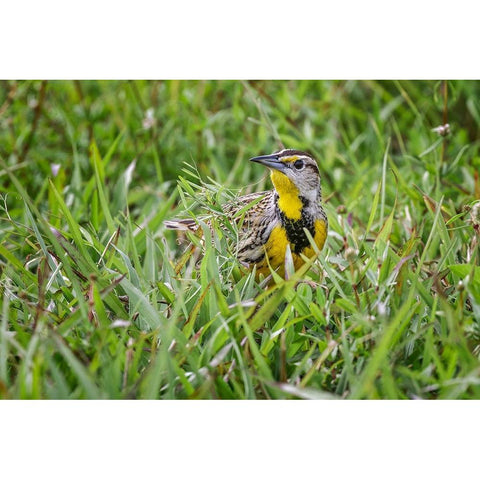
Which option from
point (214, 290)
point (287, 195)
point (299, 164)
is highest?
point (299, 164)

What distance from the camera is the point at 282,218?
252 cm

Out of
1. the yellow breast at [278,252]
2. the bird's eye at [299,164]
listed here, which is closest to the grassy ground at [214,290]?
the yellow breast at [278,252]

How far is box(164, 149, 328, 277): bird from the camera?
2465 millimetres

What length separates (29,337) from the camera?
198 cm

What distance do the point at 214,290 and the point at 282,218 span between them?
48cm

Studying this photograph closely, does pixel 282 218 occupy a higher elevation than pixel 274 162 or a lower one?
lower

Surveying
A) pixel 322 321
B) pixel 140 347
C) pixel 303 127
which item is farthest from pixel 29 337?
pixel 303 127

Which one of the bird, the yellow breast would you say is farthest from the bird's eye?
the yellow breast

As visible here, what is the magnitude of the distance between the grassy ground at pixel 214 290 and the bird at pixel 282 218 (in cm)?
9

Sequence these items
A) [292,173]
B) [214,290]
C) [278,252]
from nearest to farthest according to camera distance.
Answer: [214,290] → [278,252] → [292,173]

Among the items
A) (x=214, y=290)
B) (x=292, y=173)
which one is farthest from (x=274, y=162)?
(x=214, y=290)

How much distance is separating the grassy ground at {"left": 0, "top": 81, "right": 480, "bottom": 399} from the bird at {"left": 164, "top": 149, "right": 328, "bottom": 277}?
0.30 ft

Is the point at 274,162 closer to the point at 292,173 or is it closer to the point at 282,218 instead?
the point at 292,173

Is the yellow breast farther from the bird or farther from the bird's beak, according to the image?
the bird's beak
